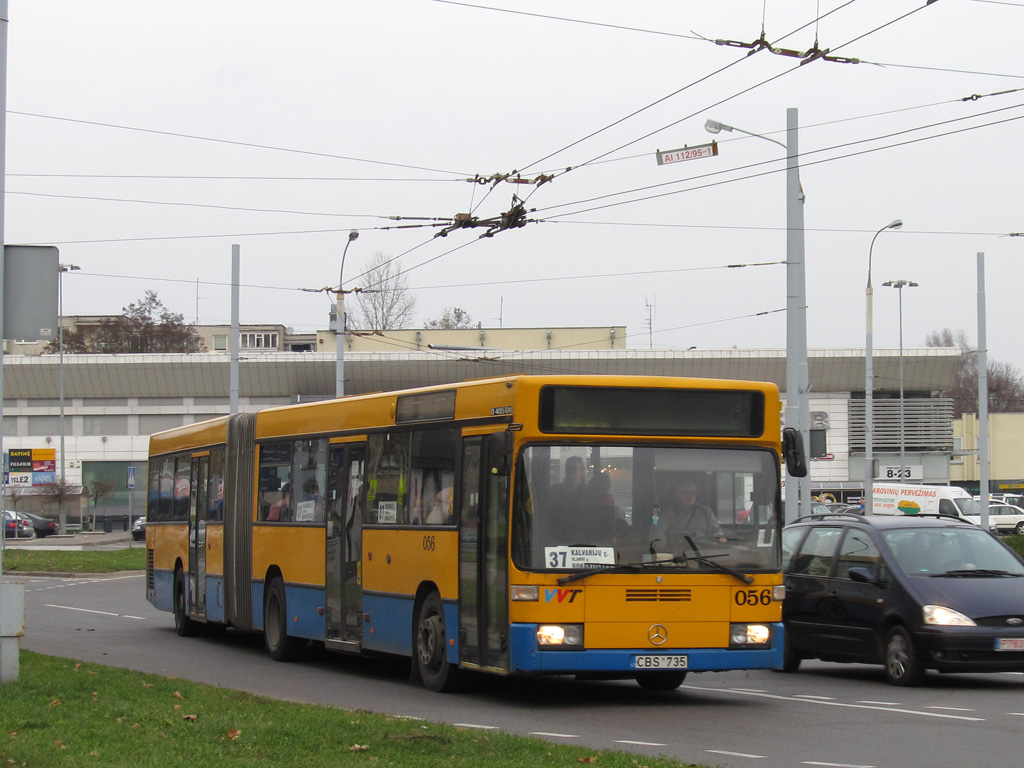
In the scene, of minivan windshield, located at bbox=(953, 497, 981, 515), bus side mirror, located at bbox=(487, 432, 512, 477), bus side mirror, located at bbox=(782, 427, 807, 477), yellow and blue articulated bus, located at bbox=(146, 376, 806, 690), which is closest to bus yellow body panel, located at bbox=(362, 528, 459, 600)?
yellow and blue articulated bus, located at bbox=(146, 376, 806, 690)

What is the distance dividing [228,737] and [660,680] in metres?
4.95

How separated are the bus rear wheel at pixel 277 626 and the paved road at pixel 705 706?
20cm

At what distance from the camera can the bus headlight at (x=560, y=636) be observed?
10.9 m

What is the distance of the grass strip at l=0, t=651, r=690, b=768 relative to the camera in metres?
7.83

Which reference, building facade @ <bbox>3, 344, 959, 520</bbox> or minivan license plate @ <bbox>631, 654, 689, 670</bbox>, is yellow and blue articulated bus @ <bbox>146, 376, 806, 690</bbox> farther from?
building facade @ <bbox>3, 344, 959, 520</bbox>

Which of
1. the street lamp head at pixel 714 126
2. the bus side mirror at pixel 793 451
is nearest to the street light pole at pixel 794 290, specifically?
the street lamp head at pixel 714 126

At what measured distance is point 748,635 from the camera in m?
11.4

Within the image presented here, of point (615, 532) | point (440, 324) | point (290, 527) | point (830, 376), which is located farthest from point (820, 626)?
point (440, 324)

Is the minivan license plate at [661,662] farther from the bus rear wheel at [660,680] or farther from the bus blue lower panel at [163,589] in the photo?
the bus blue lower panel at [163,589]

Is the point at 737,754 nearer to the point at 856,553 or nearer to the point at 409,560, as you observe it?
the point at 409,560

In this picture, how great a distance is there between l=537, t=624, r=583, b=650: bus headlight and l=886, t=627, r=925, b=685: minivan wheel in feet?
11.8

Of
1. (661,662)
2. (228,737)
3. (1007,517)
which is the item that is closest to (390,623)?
(661,662)

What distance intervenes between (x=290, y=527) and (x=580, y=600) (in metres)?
5.60

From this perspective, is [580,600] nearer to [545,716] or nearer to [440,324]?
[545,716]
